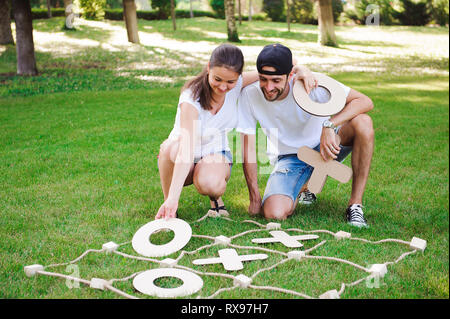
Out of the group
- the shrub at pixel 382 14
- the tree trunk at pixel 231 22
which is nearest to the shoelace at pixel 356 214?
the tree trunk at pixel 231 22

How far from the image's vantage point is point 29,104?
855 centimetres

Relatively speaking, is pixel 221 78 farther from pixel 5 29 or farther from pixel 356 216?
pixel 5 29

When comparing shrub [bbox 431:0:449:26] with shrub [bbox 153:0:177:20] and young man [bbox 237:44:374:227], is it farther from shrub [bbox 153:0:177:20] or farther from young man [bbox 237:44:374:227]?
young man [bbox 237:44:374:227]

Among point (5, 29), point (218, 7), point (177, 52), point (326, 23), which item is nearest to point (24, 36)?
point (177, 52)

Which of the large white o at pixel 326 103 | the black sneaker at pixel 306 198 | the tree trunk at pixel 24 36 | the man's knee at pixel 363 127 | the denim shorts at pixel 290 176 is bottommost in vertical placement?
the black sneaker at pixel 306 198

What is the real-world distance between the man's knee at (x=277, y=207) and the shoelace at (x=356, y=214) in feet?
1.53

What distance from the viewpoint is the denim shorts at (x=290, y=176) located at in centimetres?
368

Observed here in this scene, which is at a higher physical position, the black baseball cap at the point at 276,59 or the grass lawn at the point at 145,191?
the black baseball cap at the point at 276,59

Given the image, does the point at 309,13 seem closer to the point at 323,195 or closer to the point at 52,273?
the point at 323,195

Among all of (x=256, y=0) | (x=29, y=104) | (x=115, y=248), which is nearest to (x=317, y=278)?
(x=115, y=248)

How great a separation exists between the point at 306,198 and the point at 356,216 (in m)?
0.66

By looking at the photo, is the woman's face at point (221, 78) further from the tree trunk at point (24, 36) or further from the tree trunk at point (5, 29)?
the tree trunk at point (5, 29)

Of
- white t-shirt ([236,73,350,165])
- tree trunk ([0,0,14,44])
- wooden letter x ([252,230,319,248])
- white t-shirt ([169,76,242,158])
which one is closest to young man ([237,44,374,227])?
white t-shirt ([236,73,350,165])

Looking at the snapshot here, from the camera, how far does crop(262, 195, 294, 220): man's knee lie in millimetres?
3553
